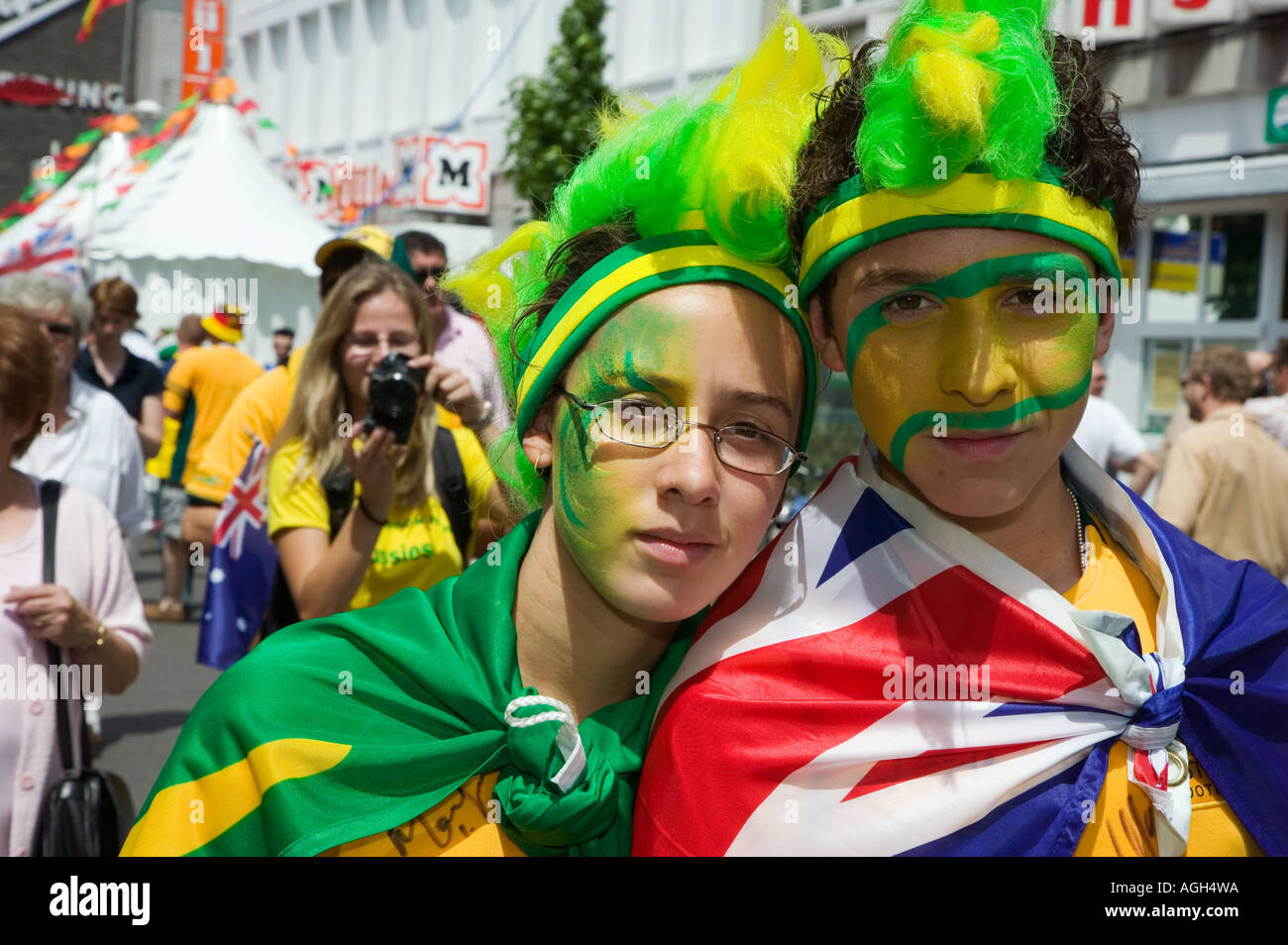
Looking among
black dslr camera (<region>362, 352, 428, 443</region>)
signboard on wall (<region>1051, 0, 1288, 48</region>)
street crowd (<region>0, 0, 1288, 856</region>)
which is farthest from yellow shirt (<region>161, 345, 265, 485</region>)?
signboard on wall (<region>1051, 0, 1288, 48</region>)

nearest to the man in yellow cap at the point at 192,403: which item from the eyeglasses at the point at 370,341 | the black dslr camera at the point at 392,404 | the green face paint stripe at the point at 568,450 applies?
the eyeglasses at the point at 370,341

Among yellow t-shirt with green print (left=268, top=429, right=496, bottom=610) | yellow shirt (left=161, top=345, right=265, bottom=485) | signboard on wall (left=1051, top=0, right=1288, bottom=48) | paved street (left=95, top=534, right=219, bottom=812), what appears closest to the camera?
yellow t-shirt with green print (left=268, top=429, right=496, bottom=610)

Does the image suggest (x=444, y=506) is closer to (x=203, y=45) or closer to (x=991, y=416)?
(x=991, y=416)

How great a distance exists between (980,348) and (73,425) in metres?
3.96

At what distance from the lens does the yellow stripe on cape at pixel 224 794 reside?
1818 mm

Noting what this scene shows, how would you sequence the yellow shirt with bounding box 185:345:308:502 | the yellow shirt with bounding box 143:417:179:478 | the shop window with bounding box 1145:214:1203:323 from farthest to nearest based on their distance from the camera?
1. the shop window with bounding box 1145:214:1203:323
2. the yellow shirt with bounding box 143:417:179:478
3. the yellow shirt with bounding box 185:345:308:502

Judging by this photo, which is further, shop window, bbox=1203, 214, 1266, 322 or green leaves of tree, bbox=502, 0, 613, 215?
green leaves of tree, bbox=502, 0, 613, 215

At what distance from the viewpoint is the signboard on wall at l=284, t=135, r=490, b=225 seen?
16406 mm

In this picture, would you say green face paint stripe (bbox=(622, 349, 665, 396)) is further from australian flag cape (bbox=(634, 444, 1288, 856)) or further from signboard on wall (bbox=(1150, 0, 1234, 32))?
signboard on wall (bbox=(1150, 0, 1234, 32))

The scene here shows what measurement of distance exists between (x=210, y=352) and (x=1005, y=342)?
6893 mm

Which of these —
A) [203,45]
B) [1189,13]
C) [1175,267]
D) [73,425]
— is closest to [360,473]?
[73,425]

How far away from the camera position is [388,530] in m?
3.36

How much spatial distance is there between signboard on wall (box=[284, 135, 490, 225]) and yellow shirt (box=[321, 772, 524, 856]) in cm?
1400
